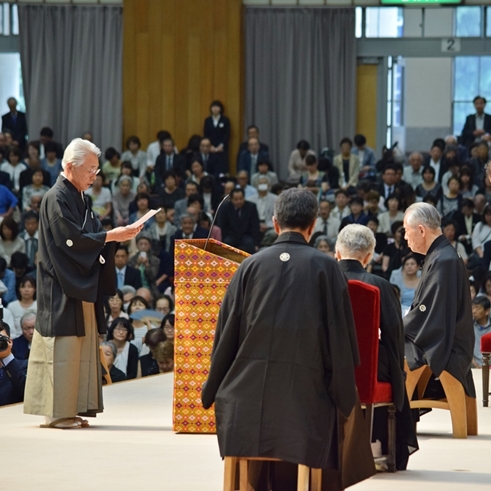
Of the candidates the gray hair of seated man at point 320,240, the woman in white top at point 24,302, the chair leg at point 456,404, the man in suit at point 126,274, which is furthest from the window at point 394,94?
the chair leg at point 456,404

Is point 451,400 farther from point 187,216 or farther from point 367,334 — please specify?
point 187,216

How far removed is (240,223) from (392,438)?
6822mm

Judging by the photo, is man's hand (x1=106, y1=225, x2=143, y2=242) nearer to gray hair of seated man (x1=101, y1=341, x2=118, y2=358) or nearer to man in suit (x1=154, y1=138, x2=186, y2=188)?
gray hair of seated man (x1=101, y1=341, x2=118, y2=358)

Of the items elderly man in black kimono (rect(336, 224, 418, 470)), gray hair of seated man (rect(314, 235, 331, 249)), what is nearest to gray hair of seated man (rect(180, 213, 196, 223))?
gray hair of seated man (rect(314, 235, 331, 249))

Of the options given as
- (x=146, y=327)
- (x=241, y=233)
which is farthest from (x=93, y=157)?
(x=241, y=233)

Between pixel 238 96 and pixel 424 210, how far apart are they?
349 inches

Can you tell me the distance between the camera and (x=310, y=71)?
520 inches

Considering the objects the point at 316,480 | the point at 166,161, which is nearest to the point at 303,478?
the point at 316,480

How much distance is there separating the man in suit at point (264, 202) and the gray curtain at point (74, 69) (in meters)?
2.81

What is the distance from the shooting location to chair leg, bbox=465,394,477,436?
4.67 metres

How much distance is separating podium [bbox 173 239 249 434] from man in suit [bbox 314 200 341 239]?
5.82m

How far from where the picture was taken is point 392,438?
3.78 m

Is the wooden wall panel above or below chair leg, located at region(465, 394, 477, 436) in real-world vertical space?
above

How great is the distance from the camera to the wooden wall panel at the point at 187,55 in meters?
13.2
